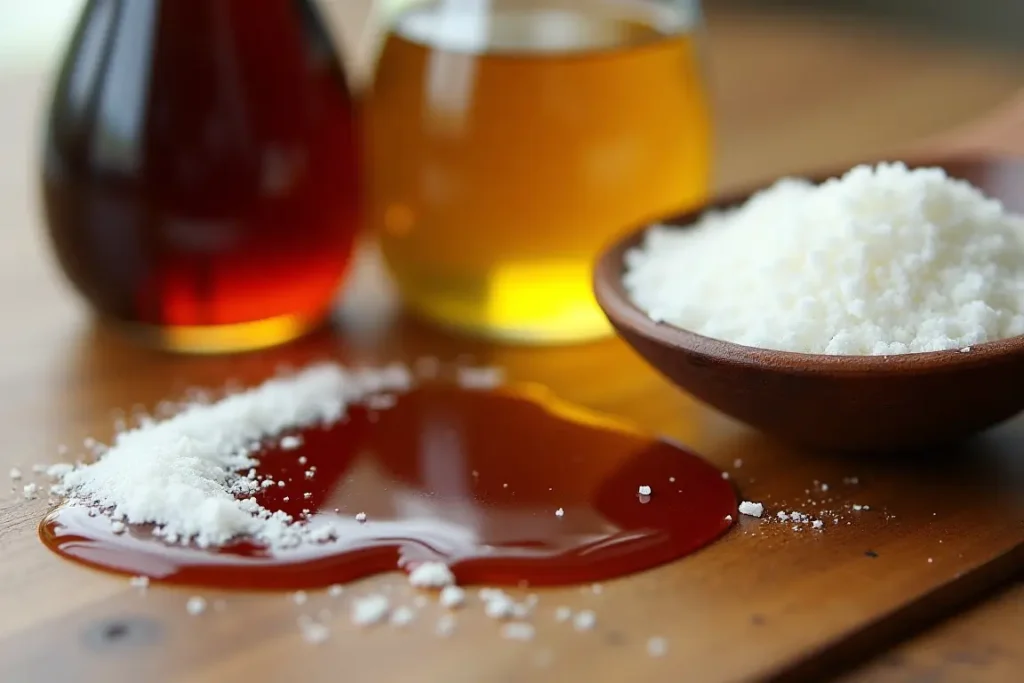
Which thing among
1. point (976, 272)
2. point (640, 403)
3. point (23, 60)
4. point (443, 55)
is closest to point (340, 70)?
A: point (443, 55)

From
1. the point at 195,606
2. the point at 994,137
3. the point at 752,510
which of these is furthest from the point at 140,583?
the point at 994,137

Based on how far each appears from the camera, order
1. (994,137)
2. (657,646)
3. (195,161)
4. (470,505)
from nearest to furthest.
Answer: (657,646), (470,505), (195,161), (994,137)

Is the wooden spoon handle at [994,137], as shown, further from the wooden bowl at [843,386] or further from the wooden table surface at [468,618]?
the wooden bowl at [843,386]

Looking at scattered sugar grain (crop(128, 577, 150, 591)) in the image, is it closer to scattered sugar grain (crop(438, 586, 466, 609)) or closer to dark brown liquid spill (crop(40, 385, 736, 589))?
dark brown liquid spill (crop(40, 385, 736, 589))

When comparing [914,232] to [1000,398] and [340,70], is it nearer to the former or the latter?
[1000,398]

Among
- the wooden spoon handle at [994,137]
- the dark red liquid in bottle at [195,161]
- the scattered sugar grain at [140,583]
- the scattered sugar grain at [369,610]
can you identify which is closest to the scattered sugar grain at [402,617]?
the scattered sugar grain at [369,610]

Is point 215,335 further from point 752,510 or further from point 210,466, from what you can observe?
point 752,510
